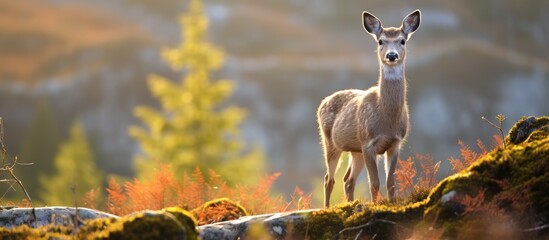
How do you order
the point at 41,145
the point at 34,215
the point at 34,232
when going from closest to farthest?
1. the point at 34,232
2. the point at 34,215
3. the point at 41,145

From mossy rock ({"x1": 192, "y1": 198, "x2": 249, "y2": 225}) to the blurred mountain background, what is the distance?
84197 mm

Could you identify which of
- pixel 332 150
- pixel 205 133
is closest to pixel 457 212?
pixel 332 150

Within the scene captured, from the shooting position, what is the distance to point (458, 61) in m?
105

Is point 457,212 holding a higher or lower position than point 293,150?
higher

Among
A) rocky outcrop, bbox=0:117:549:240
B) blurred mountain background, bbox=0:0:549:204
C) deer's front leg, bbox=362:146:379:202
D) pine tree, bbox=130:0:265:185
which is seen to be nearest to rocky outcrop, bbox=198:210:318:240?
rocky outcrop, bbox=0:117:549:240

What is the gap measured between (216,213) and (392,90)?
2.85 metres

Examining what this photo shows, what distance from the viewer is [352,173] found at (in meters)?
10.6

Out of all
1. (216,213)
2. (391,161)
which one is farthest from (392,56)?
(216,213)

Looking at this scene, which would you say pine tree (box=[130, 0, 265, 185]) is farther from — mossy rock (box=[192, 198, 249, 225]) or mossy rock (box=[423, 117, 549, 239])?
mossy rock (box=[423, 117, 549, 239])

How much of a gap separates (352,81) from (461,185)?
338ft

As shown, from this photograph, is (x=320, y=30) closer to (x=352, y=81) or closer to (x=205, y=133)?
(x=352, y=81)

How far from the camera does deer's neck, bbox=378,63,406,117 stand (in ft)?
30.5

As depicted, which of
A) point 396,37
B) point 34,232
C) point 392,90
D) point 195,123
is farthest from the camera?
point 195,123

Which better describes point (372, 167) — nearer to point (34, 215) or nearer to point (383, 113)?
point (383, 113)
